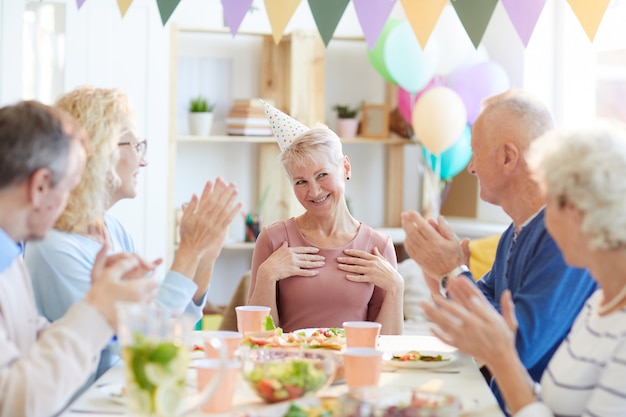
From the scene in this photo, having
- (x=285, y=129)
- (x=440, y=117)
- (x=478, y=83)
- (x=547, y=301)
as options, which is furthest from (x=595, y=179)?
(x=478, y=83)

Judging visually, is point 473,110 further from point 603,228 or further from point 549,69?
point 603,228

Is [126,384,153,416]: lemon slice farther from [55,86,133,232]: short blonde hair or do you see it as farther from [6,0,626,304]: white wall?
[6,0,626,304]: white wall

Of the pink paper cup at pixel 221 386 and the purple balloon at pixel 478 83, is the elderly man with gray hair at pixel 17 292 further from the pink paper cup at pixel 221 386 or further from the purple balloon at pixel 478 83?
the purple balloon at pixel 478 83

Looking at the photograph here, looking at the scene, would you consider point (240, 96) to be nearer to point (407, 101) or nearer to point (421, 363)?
point (407, 101)

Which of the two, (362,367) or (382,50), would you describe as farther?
(382,50)

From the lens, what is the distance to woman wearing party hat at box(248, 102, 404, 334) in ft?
8.80

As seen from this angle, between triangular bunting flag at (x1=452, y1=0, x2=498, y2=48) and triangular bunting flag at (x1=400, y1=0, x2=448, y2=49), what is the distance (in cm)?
10

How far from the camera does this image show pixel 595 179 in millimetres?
1522

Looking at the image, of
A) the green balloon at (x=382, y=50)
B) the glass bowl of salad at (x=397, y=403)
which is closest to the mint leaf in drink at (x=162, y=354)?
the glass bowl of salad at (x=397, y=403)

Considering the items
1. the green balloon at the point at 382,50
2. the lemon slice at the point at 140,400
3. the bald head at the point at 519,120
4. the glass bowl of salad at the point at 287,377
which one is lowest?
the glass bowl of salad at the point at 287,377

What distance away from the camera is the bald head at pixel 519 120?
219 cm

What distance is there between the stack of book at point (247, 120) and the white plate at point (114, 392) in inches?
136

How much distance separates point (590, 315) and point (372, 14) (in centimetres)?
173

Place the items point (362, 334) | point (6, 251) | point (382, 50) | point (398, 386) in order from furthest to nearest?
1. point (382, 50)
2. point (362, 334)
3. point (398, 386)
4. point (6, 251)
